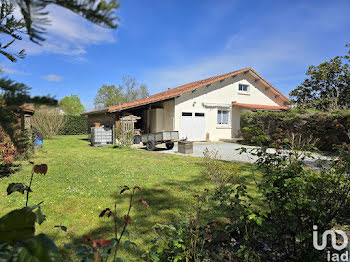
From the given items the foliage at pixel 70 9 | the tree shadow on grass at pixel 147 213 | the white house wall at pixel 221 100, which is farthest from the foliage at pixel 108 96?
the foliage at pixel 70 9

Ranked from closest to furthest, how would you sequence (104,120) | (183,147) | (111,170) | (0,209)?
(0,209)
(111,170)
(183,147)
(104,120)

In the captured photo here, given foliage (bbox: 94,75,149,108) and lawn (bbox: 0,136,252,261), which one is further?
foliage (bbox: 94,75,149,108)

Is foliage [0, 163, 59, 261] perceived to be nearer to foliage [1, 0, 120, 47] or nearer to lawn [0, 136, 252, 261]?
foliage [1, 0, 120, 47]

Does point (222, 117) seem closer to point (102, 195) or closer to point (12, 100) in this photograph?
point (102, 195)

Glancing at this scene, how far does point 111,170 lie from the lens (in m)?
7.69

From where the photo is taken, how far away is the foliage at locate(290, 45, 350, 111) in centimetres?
2077

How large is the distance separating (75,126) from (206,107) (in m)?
20.1

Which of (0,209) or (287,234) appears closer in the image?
Result: (287,234)

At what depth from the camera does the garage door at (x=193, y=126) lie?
18047 millimetres

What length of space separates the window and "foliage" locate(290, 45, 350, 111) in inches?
282

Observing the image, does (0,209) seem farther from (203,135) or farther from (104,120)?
(104,120)

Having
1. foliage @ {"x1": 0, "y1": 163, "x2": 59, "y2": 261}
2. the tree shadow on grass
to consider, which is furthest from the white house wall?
foliage @ {"x1": 0, "y1": 163, "x2": 59, "y2": 261}

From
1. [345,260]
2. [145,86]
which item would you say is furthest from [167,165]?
[145,86]

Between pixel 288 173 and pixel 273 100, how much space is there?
22.8m
